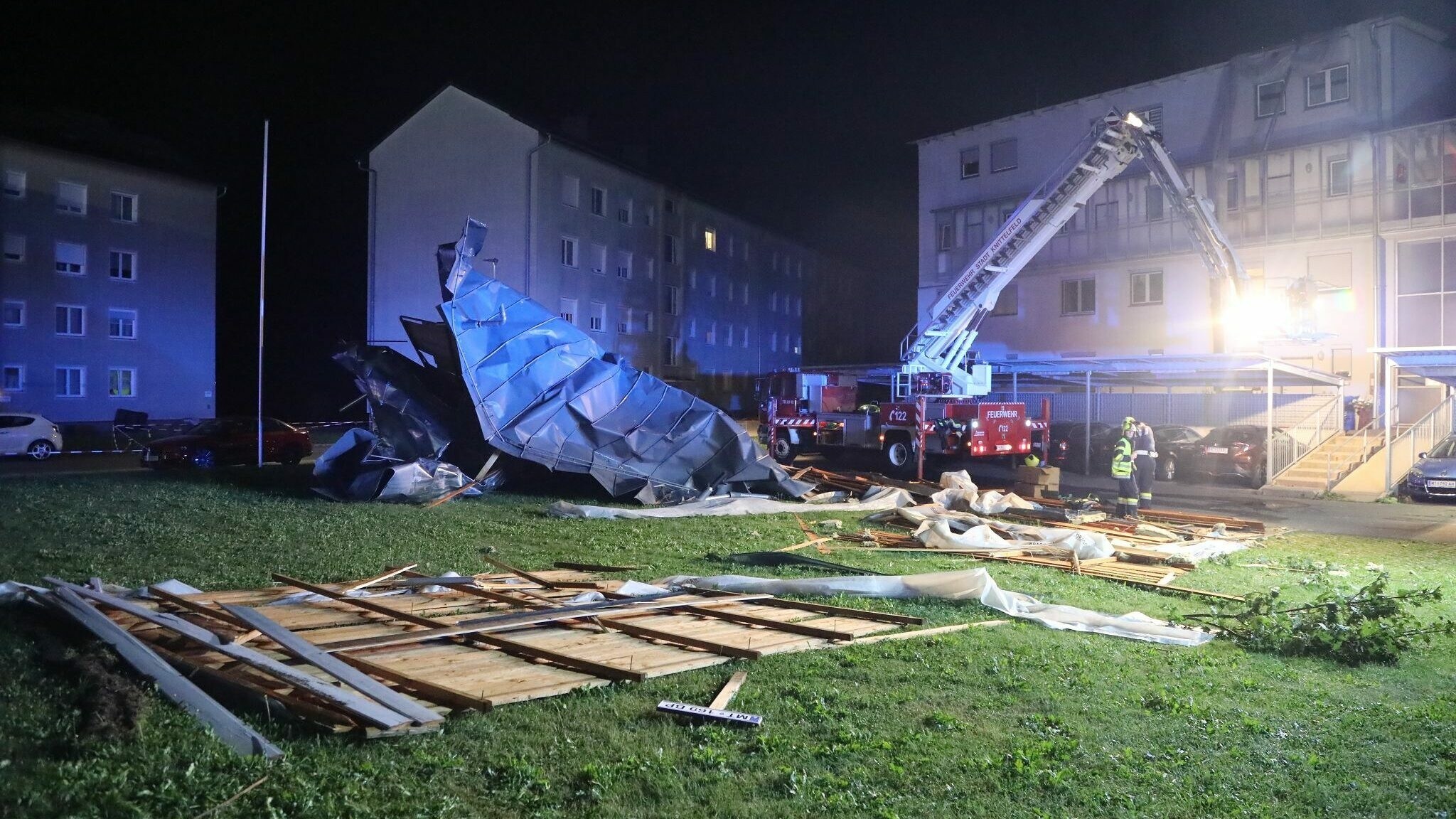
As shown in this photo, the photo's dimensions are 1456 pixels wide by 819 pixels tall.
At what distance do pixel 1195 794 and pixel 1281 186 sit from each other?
30911 mm

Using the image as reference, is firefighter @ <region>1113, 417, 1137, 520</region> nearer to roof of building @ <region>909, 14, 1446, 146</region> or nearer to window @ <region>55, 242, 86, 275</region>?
roof of building @ <region>909, 14, 1446, 146</region>

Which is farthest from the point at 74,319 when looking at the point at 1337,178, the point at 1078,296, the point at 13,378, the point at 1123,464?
the point at 1337,178

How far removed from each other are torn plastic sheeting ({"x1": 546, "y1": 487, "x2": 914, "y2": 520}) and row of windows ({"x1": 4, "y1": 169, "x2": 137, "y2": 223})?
29.9 m

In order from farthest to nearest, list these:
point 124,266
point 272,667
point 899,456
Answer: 1. point 124,266
2. point 899,456
3. point 272,667

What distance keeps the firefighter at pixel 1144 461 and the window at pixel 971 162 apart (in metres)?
23.7

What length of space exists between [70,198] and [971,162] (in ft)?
112

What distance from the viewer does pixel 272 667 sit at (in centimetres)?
499

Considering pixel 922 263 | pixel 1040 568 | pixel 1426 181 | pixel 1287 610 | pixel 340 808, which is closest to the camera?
pixel 340 808

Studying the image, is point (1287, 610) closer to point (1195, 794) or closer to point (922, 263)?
point (1195, 794)

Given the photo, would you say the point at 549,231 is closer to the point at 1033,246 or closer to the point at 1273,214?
the point at 1033,246

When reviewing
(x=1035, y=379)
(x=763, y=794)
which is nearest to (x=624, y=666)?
(x=763, y=794)

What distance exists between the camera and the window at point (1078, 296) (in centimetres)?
3438

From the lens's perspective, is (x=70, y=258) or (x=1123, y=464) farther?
(x=70, y=258)

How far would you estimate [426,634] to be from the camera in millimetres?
6199
